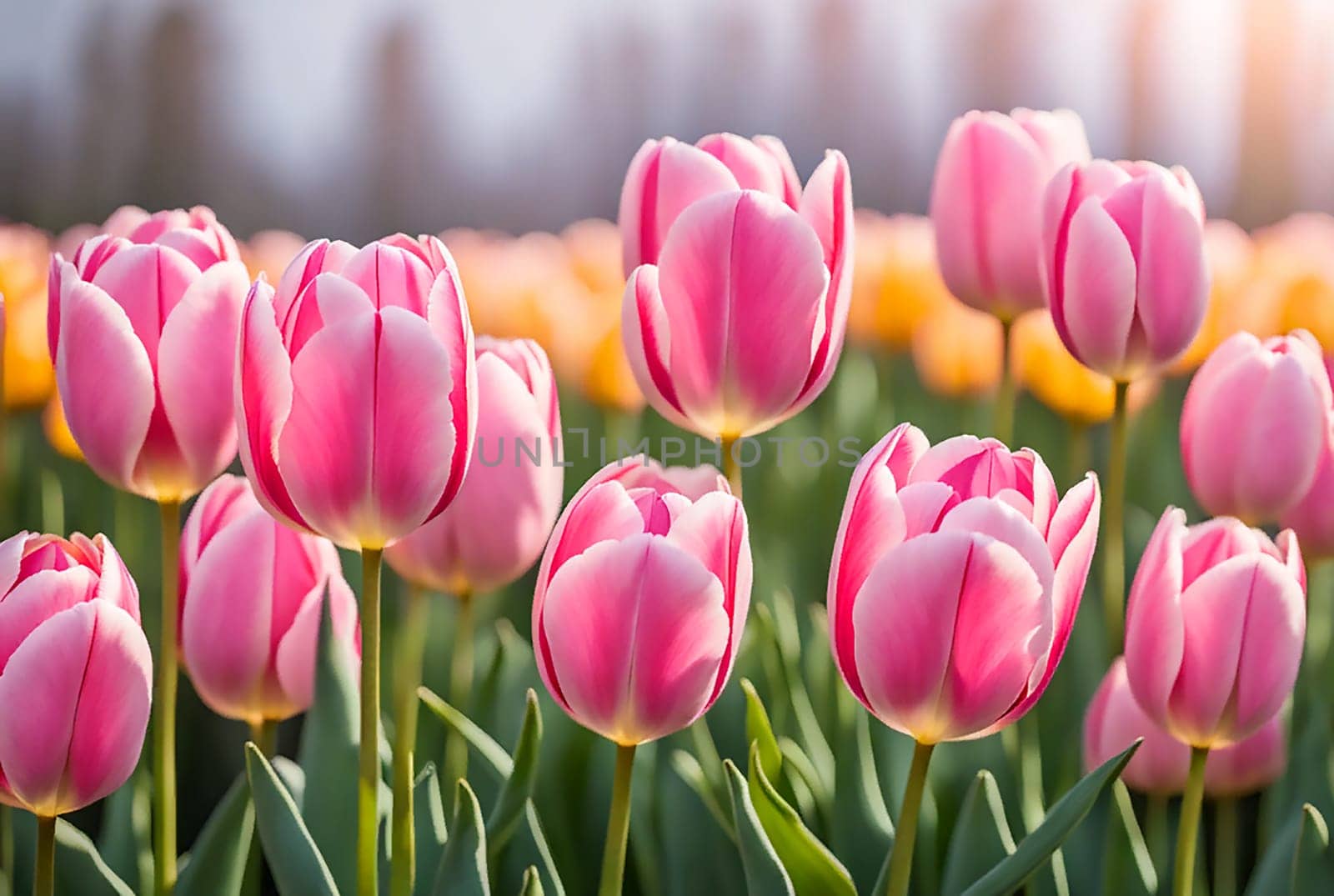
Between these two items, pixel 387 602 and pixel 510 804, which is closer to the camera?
pixel 510 804

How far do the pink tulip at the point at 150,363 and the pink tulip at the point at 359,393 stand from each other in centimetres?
7

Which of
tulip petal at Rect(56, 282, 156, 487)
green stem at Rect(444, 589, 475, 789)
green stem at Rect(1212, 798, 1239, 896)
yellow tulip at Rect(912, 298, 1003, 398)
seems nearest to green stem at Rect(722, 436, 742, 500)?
green stem at Rect(444, 589, 475, 789)

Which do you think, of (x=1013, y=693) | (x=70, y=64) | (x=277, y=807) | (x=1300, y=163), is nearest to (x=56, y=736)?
(x=277, y=807)

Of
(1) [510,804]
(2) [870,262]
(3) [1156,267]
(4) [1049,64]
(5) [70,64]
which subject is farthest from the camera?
→ (4) [1049,64]

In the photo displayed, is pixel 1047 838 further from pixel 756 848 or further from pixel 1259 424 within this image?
pixel 1259 424

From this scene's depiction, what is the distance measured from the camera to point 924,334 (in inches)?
60.7

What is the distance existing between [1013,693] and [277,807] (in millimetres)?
259

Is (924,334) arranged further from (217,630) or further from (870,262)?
(217,630)

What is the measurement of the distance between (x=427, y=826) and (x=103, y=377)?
9.5 inches

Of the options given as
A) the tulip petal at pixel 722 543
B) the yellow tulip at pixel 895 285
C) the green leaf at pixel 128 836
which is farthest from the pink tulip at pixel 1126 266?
the yellow tulip at pixel 895 285

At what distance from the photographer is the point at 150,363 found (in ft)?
1.62

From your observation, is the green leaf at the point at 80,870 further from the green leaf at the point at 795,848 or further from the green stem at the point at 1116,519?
the green stem at the point at 1116,519

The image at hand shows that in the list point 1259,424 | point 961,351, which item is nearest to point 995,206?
point 1259,424

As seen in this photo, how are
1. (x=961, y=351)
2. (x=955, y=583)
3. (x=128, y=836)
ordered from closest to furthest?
(x=955, y=583) → (x=128, y=836) → (x=961, y=351)
